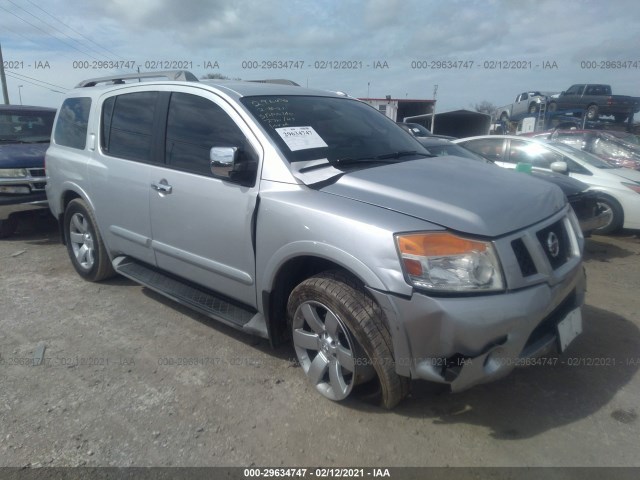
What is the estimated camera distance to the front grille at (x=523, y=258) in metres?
2.35

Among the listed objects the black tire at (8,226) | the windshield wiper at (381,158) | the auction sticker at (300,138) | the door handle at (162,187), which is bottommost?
the black tire at (8,226)

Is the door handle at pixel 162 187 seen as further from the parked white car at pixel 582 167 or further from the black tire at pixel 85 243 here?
the parked white car at pixel 582 167

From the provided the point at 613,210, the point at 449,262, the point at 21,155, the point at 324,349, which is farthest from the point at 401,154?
the point at 21,155

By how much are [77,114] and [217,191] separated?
2.48 meters

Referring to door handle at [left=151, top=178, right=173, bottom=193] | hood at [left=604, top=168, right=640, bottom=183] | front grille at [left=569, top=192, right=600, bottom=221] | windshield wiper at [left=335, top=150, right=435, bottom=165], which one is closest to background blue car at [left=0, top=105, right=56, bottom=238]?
door handle at [left=151, top=178, right=173, bottom=193]

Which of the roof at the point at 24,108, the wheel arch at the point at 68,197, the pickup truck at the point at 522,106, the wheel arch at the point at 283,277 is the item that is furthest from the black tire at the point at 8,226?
the pickup truck at the point at 522,106

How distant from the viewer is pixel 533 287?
2.34m

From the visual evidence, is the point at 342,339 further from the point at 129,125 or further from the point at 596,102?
the point at 596,102

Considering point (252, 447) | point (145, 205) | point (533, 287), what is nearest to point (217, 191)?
point (145, 205)

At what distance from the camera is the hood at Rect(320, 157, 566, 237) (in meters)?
2.36

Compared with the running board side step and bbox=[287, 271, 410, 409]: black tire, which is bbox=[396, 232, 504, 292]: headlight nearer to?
bbox=[287, 271, 410, 409]: black tire

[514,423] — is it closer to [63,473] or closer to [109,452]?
[109,452]

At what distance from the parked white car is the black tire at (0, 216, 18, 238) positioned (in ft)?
23.6

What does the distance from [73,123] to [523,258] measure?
4319mm
